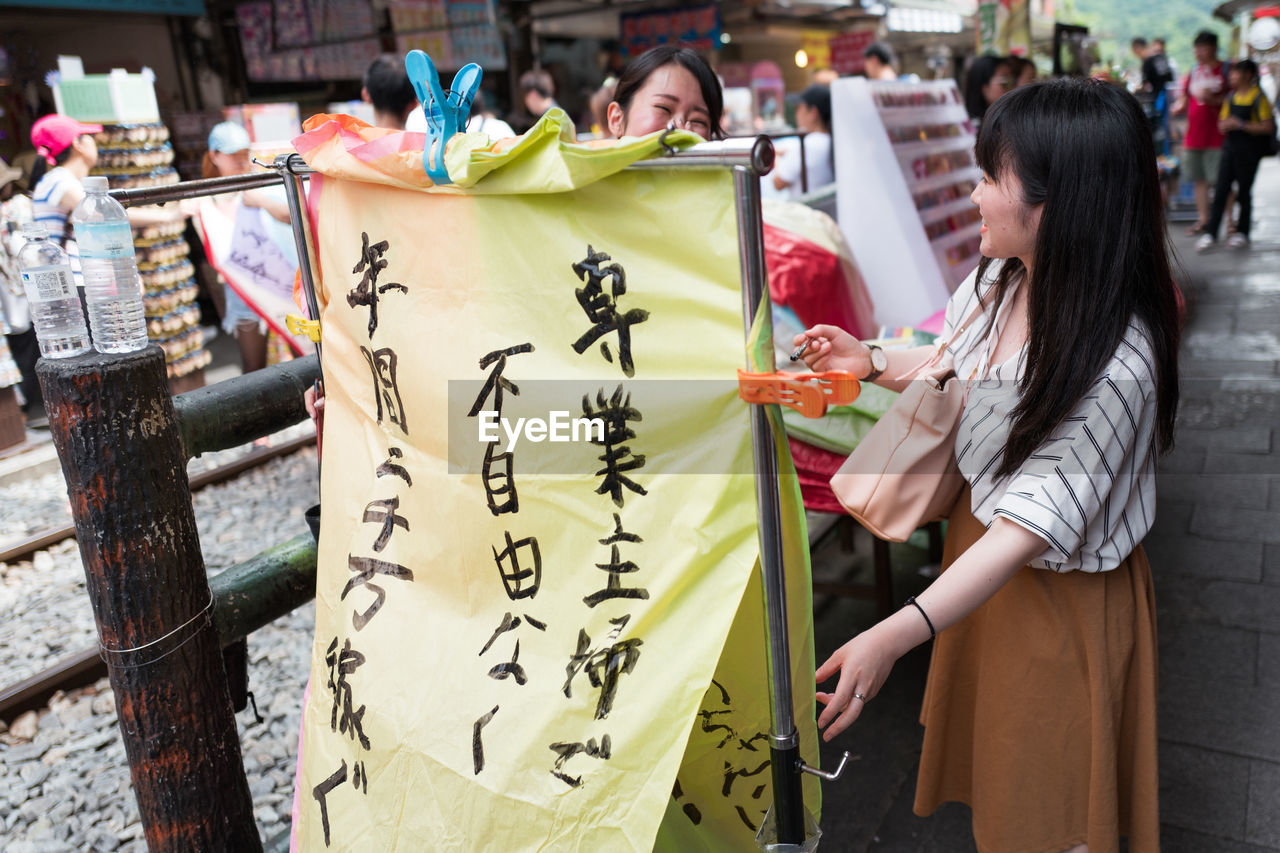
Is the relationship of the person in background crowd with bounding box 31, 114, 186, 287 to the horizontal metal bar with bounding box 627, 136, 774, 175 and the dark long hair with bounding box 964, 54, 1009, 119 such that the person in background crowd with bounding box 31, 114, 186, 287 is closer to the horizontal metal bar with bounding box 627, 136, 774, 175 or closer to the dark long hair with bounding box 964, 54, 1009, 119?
the dark long hair with bounding box 964, 54, 1009, 119

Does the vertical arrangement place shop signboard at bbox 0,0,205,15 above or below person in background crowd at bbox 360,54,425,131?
above

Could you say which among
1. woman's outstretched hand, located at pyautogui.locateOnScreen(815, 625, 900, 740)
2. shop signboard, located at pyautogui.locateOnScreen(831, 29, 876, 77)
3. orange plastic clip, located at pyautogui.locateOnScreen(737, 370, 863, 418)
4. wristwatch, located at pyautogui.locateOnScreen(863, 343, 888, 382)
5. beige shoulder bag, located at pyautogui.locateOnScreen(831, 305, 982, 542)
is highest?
shop signboard, located at pyautogui.locateOnScreen(831, 29, 876, 77)

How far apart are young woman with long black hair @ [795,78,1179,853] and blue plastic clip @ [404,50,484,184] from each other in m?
0.68

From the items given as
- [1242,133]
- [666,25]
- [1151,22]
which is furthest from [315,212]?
[1151,22]

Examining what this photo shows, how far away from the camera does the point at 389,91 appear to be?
4.86 meters

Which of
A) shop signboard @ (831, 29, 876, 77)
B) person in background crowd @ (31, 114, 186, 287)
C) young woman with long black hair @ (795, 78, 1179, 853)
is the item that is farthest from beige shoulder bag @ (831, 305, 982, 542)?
shop signboard @ (831, 29, 876, 77)

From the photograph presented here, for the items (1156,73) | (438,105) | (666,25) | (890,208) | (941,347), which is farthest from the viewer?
(1156,73)

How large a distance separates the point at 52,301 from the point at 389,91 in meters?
3.28

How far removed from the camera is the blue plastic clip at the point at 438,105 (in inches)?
59.5

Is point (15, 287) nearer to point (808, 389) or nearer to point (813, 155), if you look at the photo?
point (813, 155)

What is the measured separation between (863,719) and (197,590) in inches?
83.1

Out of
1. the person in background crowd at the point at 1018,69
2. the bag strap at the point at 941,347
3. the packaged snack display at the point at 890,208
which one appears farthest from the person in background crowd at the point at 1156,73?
the bag strap at the point at 941,347

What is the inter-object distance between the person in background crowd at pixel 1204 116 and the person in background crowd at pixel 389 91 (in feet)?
30.3

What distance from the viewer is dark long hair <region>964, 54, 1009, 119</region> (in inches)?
268
